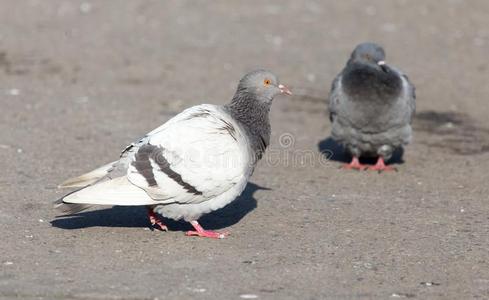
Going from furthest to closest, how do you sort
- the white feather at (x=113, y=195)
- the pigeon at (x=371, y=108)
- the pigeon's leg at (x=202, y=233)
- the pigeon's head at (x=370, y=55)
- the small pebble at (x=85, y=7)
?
the small pebble at (x=85, y=7)
the pigeon's head at (x=370, y=55)
the pigeon at (x=371, y=108)
the pigeon's leg at (x=202, y=233)
the white feather at (x=113, y=195)

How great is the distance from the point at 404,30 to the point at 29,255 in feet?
32.0

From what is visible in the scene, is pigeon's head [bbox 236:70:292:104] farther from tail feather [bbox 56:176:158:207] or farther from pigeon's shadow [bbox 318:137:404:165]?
pigeon's shadow [bbox 318:137:404:165]

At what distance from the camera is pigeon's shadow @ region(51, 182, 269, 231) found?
21.0ft

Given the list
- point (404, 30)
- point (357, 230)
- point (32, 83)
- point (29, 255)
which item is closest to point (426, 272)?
point (357, 230)

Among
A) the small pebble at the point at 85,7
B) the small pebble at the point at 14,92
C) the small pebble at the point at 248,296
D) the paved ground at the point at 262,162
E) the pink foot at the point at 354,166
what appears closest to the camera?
the small pebble at the point at 248,296

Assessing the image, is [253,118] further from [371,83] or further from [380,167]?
[380,167]

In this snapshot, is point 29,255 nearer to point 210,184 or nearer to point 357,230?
point 210,184

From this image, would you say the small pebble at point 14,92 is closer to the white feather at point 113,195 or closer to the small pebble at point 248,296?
the white feather at point 113,195

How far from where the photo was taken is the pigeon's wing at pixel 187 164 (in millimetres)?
5906

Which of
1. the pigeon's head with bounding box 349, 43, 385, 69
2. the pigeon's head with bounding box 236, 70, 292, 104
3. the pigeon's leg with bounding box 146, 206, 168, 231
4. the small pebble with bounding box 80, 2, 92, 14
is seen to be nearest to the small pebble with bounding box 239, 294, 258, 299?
the pigeon's leg with bounding box 146, 206, 168, 231

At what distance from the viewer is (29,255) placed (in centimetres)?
564

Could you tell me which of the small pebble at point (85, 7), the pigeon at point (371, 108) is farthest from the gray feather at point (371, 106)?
the small pebble at point (85, 7)

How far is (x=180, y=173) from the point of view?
5.92 m

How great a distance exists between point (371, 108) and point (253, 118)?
2035 mm
